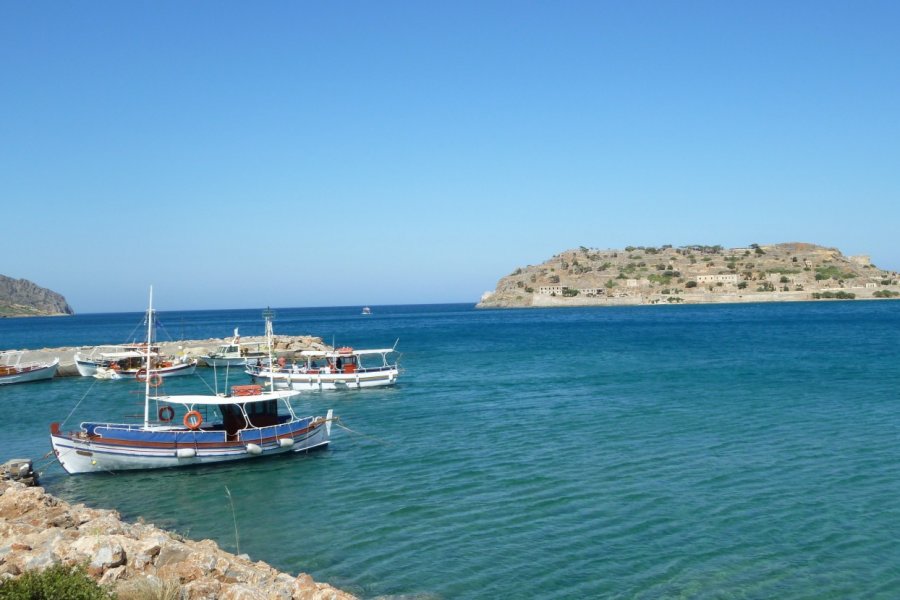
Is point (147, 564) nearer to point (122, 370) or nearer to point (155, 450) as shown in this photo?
point (155, 450)

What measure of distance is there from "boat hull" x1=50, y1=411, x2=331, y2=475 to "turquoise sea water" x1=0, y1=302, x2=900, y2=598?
48 centimetres

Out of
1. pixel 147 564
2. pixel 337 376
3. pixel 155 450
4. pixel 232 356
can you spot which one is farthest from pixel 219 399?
pixel 232 356

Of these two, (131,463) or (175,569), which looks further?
(131,463)

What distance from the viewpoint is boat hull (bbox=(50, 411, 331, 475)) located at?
2397 cm

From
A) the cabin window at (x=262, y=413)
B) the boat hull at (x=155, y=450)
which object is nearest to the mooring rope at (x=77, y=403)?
the boat hull at (x=155, y=450)

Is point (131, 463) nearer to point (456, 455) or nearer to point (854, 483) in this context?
point (456, 455)

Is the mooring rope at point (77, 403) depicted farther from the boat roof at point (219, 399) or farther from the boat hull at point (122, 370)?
the boat roof at point (219, 399)

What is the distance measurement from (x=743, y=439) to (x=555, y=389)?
15.8 metres

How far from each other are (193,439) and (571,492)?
1337cm

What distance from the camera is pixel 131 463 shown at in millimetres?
24500

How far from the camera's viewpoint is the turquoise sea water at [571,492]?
46.6ft

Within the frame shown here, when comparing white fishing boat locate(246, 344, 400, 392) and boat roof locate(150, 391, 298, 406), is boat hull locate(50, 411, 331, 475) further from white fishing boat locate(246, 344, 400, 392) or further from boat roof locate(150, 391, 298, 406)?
white fishing boat locate(246, 344, 400, 392)

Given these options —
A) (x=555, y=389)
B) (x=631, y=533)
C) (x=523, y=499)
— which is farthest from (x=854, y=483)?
(x=555, y=389)

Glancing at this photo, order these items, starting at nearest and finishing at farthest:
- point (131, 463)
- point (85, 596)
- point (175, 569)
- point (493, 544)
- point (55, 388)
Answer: point (85, 596) → point (175, 569) → point (493, 544) → point (131, 463) → point (55, 388)
